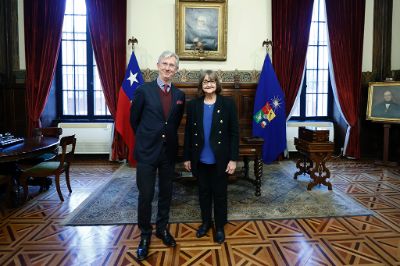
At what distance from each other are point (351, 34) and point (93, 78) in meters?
5.63

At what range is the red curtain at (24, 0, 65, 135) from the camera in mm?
5984

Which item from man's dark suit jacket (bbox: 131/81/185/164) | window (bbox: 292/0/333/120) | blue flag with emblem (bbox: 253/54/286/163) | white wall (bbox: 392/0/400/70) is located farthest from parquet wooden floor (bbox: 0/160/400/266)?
white wall (bbox: 392/0/400/70)

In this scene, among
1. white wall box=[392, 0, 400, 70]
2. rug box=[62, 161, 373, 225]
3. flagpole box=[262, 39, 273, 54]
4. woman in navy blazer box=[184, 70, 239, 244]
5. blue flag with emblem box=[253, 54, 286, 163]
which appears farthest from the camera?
white wall box=[392, 0, 400, 70]

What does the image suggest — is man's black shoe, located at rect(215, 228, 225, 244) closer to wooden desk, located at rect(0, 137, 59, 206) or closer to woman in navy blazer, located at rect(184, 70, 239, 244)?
woman in navy blazer, located at rect(184, 70, 239, 244)

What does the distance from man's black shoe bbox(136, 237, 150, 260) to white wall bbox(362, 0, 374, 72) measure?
243 inches

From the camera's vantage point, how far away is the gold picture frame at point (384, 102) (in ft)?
19.0

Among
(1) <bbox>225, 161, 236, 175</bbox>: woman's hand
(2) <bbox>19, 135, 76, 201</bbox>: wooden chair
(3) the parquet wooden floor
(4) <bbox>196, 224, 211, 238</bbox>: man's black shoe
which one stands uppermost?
(1) <bbox>225, 161, 236, 175</bbox>: woman's hand

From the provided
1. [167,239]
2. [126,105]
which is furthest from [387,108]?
[167,239]

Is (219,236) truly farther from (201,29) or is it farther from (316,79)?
(316,79)

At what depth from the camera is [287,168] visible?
5777 mm

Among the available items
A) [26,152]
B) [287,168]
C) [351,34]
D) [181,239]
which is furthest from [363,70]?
[26,152]

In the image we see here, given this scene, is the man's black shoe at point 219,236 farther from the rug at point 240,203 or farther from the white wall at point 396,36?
the white wall at point 396,36

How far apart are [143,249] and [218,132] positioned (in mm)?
1168

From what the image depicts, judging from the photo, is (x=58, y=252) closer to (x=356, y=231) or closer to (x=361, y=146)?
(x=356, y=231)
